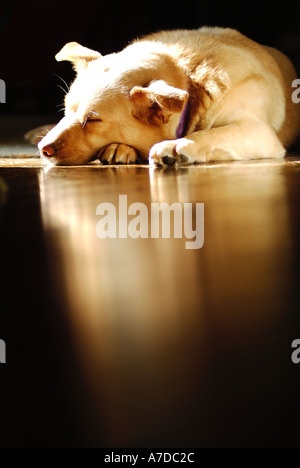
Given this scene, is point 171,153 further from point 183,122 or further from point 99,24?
point 99,24

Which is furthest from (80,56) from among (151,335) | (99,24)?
(99,24)

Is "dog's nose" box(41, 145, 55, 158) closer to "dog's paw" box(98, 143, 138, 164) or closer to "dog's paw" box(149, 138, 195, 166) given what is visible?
"dog's paw" box(98, 143, 138, 164)

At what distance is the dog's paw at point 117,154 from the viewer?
2.07 metres

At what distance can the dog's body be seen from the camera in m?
1.99

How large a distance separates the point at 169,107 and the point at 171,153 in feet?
0.46

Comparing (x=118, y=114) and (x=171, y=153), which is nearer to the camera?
(x=171, y=153)

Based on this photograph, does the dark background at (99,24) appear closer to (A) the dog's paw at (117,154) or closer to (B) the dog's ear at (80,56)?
(B) the dog's ear at (80,56)

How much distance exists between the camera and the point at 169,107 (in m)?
1.90

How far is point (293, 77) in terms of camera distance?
2.75m

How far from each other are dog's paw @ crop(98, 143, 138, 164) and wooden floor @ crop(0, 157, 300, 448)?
1.08 metres

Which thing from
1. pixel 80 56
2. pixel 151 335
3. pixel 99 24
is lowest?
pixel 151 335

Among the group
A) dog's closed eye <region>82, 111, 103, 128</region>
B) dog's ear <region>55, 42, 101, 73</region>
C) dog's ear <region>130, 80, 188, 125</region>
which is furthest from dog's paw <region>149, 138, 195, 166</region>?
dog's ear <region>55, 42, 101, 73</region>

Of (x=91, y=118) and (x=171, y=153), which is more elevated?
(x=91, y=118)

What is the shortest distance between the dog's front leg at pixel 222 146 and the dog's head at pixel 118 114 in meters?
0.13
